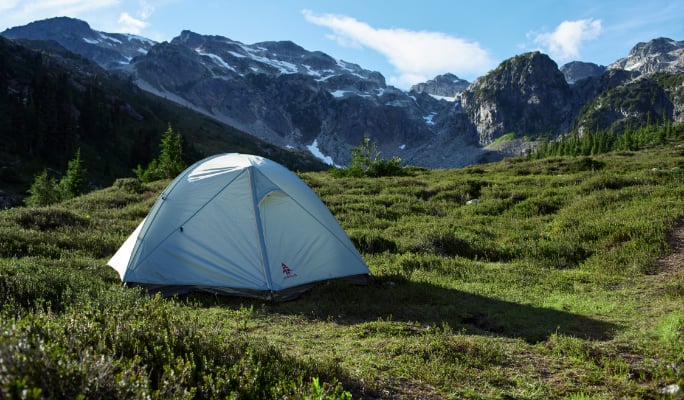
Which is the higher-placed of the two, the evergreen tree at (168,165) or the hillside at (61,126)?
the hillside at (61,126)

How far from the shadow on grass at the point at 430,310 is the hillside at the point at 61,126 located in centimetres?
5834

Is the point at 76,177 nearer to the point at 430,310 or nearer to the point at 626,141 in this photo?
the point at 430,310

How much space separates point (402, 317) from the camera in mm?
8203

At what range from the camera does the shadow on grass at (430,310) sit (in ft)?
24.6

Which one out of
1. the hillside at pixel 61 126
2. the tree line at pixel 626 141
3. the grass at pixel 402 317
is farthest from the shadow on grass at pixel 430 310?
the tree line at pixel 626 141

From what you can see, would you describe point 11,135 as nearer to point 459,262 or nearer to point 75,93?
point 75,93

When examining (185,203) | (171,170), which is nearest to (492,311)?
(185,203)

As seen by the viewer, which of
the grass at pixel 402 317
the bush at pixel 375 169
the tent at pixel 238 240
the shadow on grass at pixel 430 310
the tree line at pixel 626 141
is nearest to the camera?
the grass at pixel 402 317

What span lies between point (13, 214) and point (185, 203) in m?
7.85

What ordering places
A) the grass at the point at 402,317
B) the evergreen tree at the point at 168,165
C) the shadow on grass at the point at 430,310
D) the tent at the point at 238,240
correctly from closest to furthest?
the grass at the point at 402,317
the shadow on grass at the point at 430,310
the tent at the point at 238,240
the evergreen tree at the point at 168,165

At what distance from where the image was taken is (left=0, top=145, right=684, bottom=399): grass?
409 centimetres

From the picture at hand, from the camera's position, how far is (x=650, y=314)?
7.85 metres

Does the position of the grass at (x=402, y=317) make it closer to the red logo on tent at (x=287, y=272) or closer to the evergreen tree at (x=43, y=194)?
the red logo on tent at (x=287, y=272)

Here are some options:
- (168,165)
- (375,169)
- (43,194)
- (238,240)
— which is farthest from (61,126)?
(238,240)
